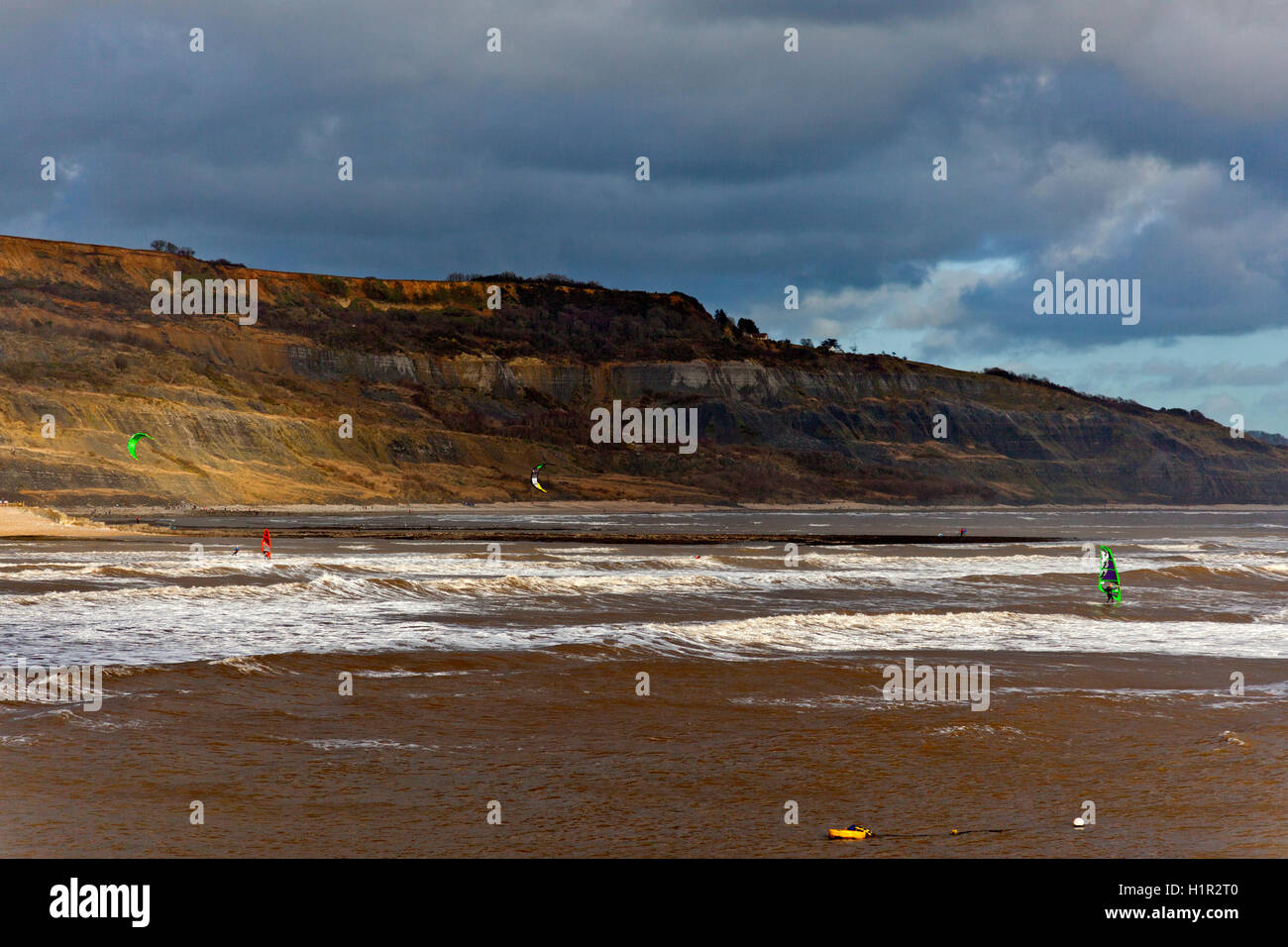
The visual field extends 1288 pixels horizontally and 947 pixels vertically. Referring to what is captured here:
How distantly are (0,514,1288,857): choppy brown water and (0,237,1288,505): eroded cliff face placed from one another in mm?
66226

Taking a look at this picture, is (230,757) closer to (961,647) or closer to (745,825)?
(745,825)

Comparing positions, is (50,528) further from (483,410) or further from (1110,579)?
(483,410)

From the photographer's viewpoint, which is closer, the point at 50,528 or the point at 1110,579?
the point at 1110,579

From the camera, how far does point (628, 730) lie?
1066 cm

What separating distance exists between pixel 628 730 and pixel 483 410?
137 meters

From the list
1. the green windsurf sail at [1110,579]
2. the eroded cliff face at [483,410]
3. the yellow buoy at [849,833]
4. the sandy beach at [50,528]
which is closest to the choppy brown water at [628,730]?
the yellow buoy at [849,833]

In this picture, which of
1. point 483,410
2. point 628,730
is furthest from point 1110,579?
point 483,410

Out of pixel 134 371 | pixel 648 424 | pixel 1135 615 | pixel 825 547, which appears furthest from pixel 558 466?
pixel 1135 615

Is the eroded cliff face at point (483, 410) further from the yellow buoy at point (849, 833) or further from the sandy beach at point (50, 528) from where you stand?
the yellow buoy at point (849, 833)

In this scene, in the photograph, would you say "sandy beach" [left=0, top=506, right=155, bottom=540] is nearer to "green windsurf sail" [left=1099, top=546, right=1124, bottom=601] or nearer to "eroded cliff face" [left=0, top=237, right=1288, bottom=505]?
"eroded cliff face" [left=0, top=237, right=1288, bottom=505]

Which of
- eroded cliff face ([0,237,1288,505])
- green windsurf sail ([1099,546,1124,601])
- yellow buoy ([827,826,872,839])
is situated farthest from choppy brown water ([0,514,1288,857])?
eroded cliff face ([0,237,1288,505])

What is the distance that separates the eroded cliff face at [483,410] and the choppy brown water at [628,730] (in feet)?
217

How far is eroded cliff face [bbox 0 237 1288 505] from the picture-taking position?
93250 mm

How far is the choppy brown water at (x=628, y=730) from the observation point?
7148 mm
